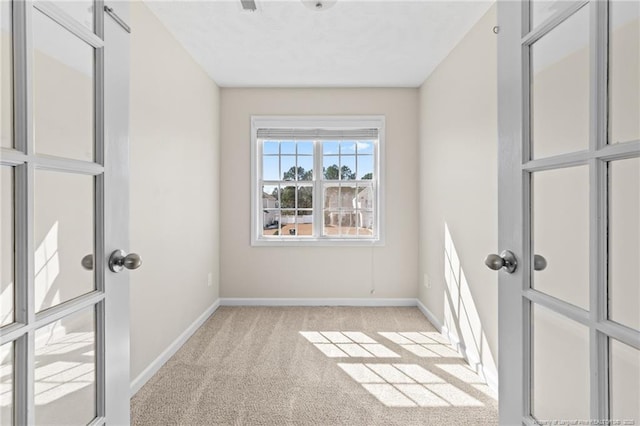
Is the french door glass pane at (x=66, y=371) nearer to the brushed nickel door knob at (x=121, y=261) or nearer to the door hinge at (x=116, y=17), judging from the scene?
the brushed nickel door knob at (x=121, y=261)

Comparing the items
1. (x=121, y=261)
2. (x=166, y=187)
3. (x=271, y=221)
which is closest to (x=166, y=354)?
(x=166, y=187)

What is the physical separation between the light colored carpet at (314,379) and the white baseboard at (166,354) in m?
0.05

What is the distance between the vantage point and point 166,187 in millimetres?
2766

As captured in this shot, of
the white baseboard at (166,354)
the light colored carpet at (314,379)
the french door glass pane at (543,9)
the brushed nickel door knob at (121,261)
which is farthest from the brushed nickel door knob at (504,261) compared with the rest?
the white baseboard at (166,354)

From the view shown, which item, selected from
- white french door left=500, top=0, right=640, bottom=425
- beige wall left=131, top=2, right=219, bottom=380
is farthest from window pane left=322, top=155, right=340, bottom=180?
white french door left=500, top=0, right=640, bottom=425

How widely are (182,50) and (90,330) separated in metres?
2.78

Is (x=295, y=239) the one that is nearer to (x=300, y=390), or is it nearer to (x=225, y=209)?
(x=225, y=209)

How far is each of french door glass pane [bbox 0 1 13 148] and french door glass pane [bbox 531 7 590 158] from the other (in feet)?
3.64

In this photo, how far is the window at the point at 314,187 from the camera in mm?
4242

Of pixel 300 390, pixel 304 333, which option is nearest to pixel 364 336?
pixel 304 333

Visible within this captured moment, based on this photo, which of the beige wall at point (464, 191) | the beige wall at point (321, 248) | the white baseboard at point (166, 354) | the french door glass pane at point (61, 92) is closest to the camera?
the french door glass pane at point (61, 92)

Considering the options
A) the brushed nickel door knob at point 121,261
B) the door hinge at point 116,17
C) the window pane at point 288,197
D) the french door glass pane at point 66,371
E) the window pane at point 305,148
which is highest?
the window pane at point 305,148
